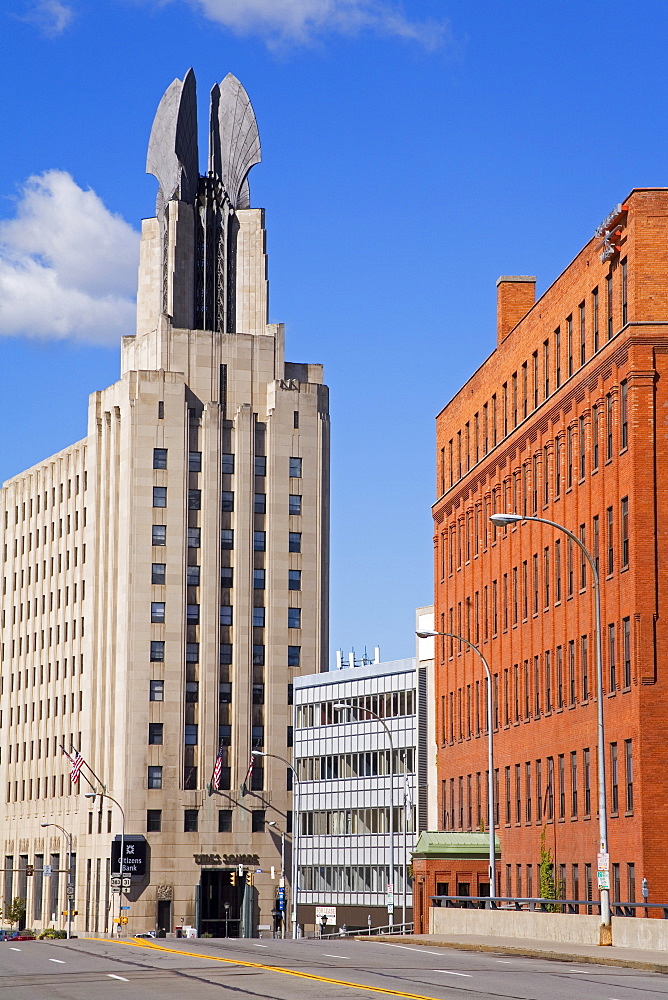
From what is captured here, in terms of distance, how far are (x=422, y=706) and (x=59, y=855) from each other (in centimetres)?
4465

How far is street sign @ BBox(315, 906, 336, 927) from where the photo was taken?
11169cm

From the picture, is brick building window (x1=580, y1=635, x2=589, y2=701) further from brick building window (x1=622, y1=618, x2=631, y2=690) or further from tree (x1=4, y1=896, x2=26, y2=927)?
tree (x1=4, y1=896, x2=26, y2=927)

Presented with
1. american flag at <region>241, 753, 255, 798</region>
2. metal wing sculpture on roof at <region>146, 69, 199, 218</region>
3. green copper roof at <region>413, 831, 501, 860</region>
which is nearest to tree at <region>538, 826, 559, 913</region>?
green copper roof at <region>413, 831, 501, 860</region>

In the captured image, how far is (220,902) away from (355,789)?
16.8 metres

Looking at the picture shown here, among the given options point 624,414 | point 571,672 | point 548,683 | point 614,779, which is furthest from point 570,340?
point 614,779

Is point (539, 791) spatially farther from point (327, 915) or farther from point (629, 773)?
point (327, 915)

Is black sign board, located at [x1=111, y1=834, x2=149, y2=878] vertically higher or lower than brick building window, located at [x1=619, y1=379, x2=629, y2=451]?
lower

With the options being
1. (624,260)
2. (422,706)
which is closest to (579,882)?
(624,260)

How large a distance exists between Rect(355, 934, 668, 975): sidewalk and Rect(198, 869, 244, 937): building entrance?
81.8 m

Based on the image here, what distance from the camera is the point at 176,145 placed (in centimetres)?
15025

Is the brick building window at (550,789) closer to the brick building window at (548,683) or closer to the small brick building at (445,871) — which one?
the brick building window at (548,683)

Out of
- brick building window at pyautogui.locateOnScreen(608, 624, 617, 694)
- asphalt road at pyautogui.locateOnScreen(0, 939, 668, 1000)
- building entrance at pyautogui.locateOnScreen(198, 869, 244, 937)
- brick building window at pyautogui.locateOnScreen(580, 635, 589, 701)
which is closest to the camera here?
asphalt road at pyautogui.locateOnScreen(0, 939, 668, 1000)

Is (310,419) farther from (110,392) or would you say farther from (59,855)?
(59,855)

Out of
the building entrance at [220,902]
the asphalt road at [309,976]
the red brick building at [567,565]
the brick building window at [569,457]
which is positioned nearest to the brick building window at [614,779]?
the red brick building at [567,565]
